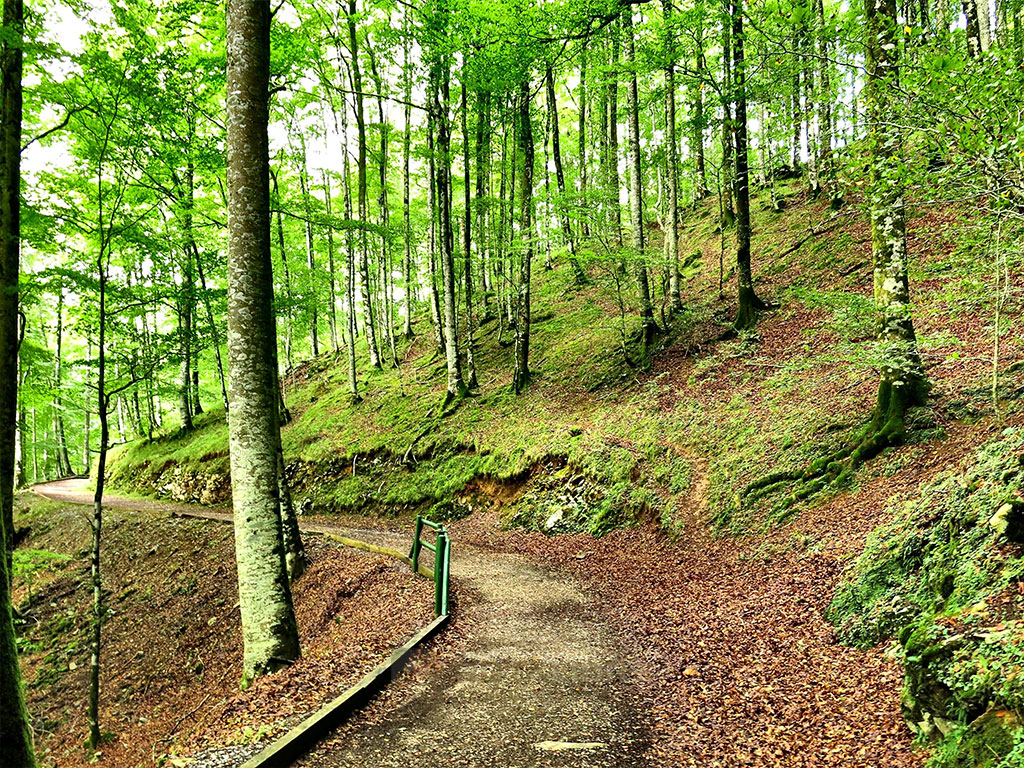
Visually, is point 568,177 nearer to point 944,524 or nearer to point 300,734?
point 944,524

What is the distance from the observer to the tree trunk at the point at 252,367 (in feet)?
17.7

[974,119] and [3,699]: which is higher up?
[974,119]

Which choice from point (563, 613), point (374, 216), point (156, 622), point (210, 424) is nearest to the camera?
point (563, 613)

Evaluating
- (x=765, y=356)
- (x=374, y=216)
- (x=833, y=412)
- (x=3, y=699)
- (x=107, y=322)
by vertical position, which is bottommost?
(x=3, y=699)

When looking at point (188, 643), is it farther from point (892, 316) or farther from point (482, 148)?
point (482, 148)

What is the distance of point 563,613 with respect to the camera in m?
7.44

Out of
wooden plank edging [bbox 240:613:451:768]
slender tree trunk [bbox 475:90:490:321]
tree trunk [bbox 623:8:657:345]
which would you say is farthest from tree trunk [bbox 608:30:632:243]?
wooden plank edging [bbox 240:613:451:768]

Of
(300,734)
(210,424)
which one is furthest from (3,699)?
(210,424)

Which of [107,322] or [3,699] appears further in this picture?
[107,322]

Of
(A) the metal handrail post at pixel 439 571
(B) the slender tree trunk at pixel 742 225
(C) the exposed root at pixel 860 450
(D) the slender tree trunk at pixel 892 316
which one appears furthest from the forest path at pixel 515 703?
(B) the slender tree trunk at pixel 742 225

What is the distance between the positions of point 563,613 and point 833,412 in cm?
576

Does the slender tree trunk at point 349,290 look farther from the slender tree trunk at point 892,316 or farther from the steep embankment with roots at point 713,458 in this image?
the slender tree trunk at point 892,316

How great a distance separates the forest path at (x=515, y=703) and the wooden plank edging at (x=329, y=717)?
0.36 feet

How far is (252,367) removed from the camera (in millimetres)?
5453
